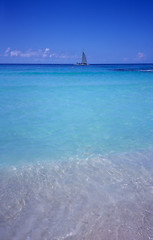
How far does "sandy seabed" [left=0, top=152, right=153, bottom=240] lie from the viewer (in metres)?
2.33

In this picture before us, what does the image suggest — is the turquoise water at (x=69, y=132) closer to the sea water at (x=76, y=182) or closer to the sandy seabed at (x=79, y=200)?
the sea water at (x=76, y=182)

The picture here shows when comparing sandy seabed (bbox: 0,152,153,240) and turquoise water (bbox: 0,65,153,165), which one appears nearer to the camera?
sandy seabed (bbox: 0,152,153,240)

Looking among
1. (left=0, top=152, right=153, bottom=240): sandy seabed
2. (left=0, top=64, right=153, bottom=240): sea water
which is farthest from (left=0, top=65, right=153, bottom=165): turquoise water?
(left=0, top=152, right=153, bottom=240): sandy seabed

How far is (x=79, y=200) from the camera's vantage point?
287cm

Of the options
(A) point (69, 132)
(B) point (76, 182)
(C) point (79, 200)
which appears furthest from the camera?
(A) point (69, 132)

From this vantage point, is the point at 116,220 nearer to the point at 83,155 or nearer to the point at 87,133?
the point at 83,155

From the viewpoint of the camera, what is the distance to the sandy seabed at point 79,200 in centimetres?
233

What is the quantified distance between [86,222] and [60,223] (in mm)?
362

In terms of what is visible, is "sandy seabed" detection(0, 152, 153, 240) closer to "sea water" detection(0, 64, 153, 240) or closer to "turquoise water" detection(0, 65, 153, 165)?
"sea water" detection(0, 64, 153, 240)

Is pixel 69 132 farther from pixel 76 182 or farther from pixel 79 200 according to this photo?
pixel 79 200

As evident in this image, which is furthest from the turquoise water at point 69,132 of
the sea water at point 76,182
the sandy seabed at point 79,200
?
the sandy seabed at point 79,200

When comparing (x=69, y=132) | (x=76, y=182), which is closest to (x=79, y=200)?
(x=76, y=182)

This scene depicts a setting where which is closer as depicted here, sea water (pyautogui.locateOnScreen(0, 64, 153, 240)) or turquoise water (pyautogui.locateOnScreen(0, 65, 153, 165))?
sea water (pyautogui.locateOnScreen(0, 64, 153, 240))

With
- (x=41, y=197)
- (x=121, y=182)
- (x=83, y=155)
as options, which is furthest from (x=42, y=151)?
(x=121, y=182)
